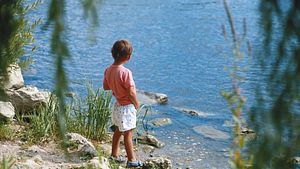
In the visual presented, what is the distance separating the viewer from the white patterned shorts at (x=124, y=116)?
6.16 metres

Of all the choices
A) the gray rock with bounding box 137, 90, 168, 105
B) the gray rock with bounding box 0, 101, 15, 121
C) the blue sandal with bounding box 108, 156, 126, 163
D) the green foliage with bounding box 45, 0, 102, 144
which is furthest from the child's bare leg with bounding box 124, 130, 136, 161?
the green foliage with bounding box 45, 0, 102, 144

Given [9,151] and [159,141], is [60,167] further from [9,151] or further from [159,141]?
[159,141]

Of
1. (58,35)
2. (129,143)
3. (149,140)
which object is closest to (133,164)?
(129,143)

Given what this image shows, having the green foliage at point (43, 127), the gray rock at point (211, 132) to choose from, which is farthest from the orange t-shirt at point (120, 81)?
the gray rock at point (211, 132)

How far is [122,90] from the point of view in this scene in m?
6.04

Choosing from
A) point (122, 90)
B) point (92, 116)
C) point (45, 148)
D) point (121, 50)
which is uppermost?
point (121, 50)

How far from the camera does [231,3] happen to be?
1583 cm

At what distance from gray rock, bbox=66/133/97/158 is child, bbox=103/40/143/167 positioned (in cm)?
26

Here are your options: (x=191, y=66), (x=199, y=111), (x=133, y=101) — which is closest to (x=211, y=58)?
(x=191, y=66)

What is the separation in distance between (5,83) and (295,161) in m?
A: 0.90

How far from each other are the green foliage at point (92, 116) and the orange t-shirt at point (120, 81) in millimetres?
901

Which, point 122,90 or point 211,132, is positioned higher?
point 122,90

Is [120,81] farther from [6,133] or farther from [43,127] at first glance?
[6,133]

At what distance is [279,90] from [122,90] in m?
4.41
